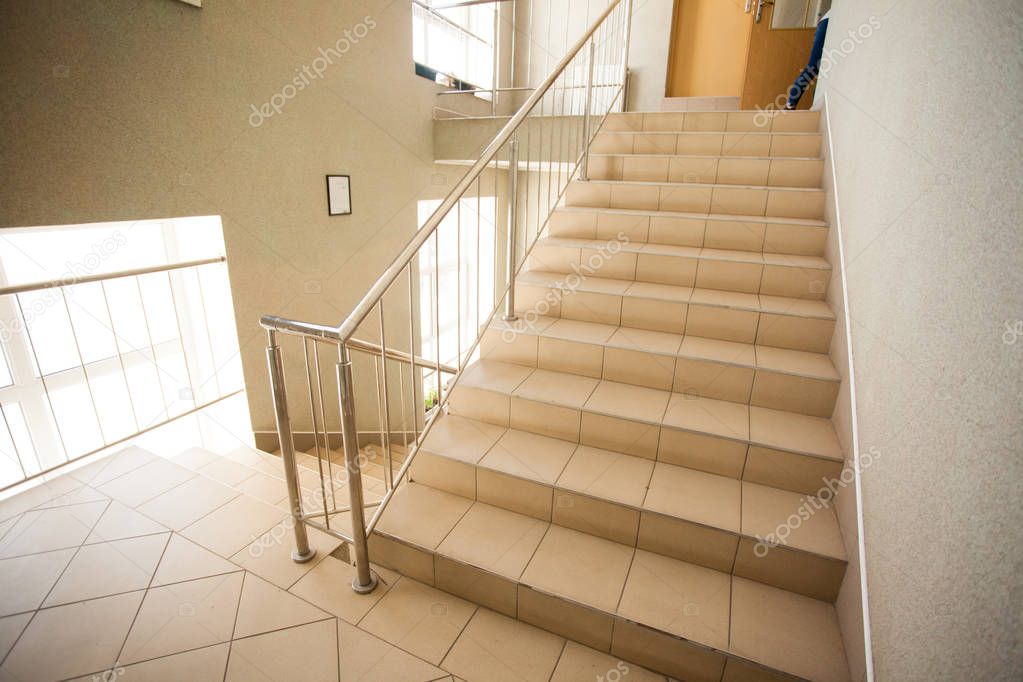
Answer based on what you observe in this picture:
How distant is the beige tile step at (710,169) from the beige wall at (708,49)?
2701 millimetres

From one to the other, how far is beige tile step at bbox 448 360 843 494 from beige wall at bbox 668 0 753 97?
454 cm

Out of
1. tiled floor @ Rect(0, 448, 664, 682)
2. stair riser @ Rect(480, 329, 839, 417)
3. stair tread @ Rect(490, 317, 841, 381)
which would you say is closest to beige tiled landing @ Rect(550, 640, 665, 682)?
tiled floor @ Rect(0, 448, 664, 682)

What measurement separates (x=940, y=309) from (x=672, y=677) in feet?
4.64

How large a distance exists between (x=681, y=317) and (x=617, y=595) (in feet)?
4.69

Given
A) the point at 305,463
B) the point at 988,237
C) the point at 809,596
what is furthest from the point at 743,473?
the point at 305,463

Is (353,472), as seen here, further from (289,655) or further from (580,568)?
(580,568)

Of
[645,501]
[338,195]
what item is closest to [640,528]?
[645,501]

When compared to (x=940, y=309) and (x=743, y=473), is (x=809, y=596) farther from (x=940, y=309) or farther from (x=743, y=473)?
(x=940, y=309)

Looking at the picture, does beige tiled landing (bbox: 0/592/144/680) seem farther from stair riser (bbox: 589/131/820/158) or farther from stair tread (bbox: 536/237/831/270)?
stair riser (bbox: 589/131/820/158)

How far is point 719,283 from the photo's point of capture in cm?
275

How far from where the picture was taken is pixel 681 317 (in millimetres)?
2598

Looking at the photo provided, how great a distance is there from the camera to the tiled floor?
167cm

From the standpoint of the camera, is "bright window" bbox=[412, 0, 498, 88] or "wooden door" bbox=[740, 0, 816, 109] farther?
"bright window" bbox=[412, 0, 498, 88]

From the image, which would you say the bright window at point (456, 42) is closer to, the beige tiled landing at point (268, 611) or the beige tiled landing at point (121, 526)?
the beige tiled landing at point (121, 526)
